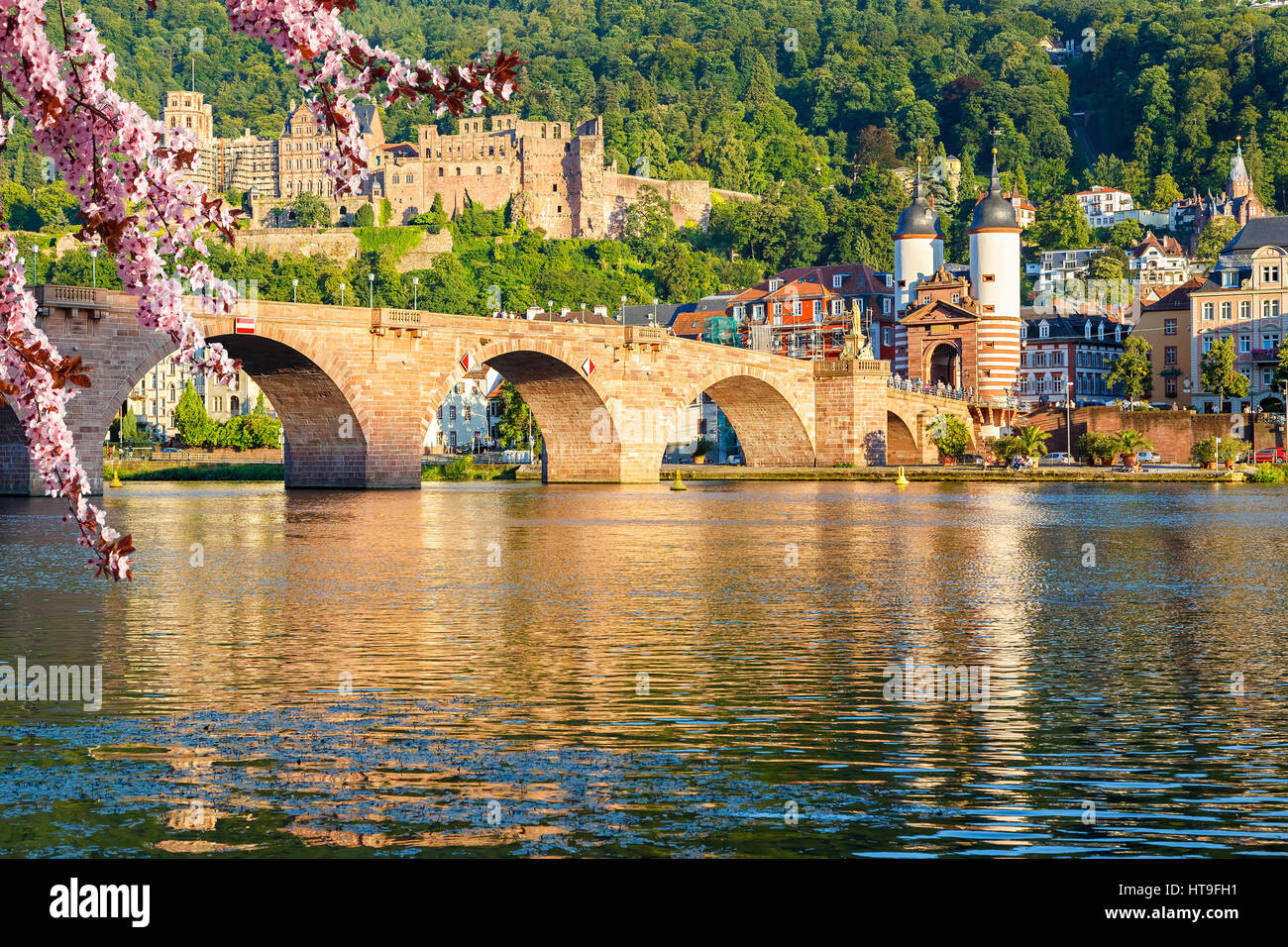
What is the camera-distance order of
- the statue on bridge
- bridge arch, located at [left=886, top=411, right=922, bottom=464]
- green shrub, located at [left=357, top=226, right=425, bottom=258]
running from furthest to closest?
green shrub, located at [left=357, top=226, right=425, bottom=258] → bridge arch, located at [left=886, top=411, right=922, bottom=464] → the statue on bridge

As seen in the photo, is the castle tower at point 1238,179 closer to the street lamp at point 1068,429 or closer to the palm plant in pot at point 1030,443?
the street lamp at point 1068,429

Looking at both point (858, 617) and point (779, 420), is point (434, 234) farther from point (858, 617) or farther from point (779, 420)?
point (858, 617)

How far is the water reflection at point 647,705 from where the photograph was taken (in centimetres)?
1145

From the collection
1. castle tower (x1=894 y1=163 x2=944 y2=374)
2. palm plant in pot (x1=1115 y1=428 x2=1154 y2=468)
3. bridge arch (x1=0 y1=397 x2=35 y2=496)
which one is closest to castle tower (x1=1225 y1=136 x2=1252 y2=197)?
castle tower (x1=894 y1=163 x2=944 y2=374)

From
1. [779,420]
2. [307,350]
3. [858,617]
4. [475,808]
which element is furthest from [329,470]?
[475,808]

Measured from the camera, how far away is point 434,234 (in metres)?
190

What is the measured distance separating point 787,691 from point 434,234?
17716 centimetres

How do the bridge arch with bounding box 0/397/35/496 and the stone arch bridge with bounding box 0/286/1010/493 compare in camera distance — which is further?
the bridge arch with bounding box 0/397/35/496

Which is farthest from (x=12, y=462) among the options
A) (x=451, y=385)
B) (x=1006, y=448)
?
(x=1006, y=448)

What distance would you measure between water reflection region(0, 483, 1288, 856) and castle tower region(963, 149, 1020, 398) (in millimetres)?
79435

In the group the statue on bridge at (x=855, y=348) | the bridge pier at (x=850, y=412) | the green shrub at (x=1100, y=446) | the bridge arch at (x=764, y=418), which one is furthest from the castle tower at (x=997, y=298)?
the bridge arch at (x=764, y=418)

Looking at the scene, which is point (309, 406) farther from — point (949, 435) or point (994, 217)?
point (994, 217)

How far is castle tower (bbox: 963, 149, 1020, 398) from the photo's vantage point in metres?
116

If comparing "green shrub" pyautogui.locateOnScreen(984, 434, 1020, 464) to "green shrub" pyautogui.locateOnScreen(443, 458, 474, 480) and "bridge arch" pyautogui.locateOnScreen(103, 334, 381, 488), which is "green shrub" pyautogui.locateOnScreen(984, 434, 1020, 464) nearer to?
"green shrub" pyautogui.locateOnScreen(443, 458, 474, 480)
